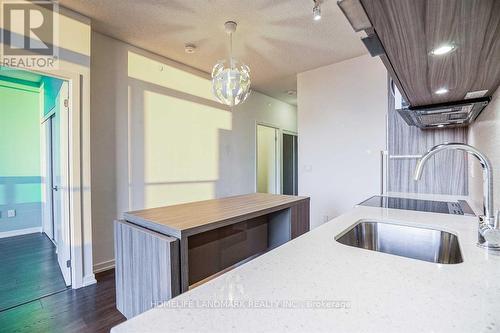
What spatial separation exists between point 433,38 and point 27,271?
3.85m

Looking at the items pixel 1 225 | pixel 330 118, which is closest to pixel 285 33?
pixel 330 118

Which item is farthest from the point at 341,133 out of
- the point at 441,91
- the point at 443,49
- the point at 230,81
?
the point at 443,49

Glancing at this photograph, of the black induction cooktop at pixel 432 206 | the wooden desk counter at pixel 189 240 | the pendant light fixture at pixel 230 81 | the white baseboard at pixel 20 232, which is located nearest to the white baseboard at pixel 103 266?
the wooden desk counter at pixel 189 240

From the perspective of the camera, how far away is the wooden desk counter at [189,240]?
138 cm

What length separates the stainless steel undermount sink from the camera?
1.08 metres

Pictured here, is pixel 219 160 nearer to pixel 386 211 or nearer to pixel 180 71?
pixel 180 71

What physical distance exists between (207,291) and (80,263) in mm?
2433

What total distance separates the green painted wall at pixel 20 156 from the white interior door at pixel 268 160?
4.20 meters

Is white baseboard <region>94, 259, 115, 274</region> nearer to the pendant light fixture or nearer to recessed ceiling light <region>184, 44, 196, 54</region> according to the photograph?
the pendant light fixture

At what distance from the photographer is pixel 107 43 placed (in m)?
2.81

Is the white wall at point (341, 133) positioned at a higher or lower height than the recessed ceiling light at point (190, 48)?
lower

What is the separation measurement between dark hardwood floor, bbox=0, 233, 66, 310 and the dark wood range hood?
9.99 feet

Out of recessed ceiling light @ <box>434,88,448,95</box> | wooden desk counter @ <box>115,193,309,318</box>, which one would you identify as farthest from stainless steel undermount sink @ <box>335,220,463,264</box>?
wooden desk counter @ <box>115,193,309,318</box>

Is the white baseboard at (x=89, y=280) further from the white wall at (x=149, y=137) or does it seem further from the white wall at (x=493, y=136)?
the white wall at (x=493, y=136)
